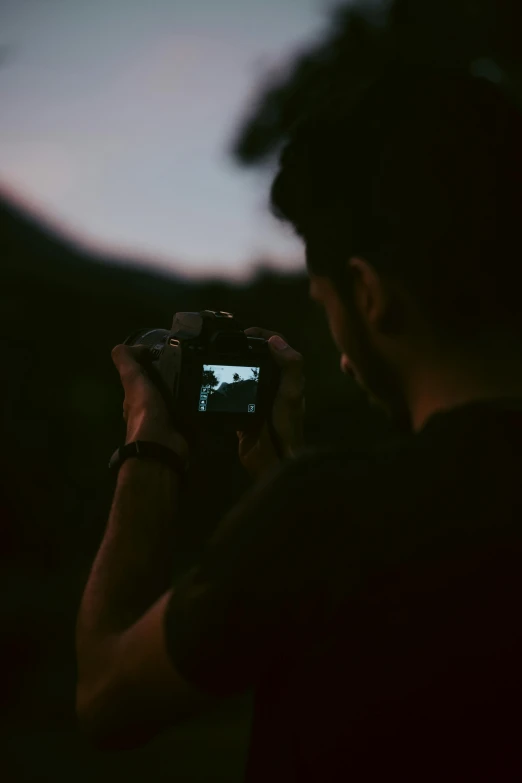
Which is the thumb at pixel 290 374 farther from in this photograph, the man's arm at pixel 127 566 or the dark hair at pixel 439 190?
the dark hair at pixel 439 190

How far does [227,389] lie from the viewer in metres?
0.92

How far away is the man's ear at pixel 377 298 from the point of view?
1.71 ft

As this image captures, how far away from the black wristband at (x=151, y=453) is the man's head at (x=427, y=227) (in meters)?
0.22

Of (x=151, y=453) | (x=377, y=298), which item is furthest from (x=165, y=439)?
(x=377, y=298)

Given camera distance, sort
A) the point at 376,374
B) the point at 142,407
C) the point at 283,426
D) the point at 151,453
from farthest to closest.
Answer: the point at 283,426 → the point at 142,407 → the point at 151,453 → the point at 376,374

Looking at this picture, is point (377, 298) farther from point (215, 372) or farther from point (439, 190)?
point (215, 372)

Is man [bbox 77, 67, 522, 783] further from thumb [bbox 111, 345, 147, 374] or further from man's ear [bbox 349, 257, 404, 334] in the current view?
thumb [bbox 111, 345, 147, 374]

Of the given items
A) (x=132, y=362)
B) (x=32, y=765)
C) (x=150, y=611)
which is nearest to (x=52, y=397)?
(x=32, y=765)

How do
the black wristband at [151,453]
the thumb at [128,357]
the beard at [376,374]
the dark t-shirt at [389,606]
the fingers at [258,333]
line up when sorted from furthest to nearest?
the fingers at [258,333]
the thumb at [128,357]
the black wristband at [151,453]
the beard at [376,374]
the dark t-shirt at [389,606]

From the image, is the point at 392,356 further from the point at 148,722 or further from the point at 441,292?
the point at 148,722

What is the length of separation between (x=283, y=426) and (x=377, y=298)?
0.40m

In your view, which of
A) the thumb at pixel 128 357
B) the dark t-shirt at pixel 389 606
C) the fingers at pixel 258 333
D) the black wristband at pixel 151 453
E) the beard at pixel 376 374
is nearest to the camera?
the dark t-shirt at pixel 389 606

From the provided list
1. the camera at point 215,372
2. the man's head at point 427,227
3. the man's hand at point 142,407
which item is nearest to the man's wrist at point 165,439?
the man's hand at point 142,407

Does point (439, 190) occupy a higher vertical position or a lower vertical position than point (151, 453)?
higher
